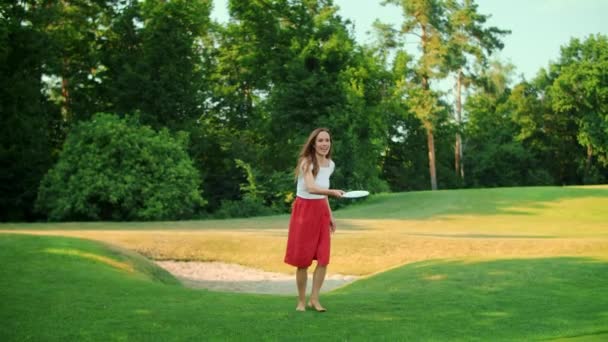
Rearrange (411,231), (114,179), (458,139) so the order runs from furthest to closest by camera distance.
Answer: (458,139), (114,179), (411,231)

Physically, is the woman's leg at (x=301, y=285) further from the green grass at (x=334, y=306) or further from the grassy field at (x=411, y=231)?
the grassy field at (x=411, y=231)

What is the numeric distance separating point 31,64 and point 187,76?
8575 mm

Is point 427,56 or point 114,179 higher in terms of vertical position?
point 427,56

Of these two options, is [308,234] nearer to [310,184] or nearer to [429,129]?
[310,184]

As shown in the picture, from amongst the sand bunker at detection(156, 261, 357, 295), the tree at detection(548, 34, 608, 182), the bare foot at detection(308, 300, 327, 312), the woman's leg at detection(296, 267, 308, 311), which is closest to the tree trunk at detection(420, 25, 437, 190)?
the tree at detection(548, 34, 608, 182)

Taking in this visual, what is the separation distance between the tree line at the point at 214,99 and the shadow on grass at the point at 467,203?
3.34 m

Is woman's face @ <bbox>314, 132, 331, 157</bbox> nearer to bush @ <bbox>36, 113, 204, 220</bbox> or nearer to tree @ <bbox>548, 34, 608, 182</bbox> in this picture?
bush @ <bbox>36, 113, 204, 220</bbox>

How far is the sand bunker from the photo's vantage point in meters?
15.1

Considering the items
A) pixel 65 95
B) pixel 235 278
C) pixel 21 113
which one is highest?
pixel 65 95

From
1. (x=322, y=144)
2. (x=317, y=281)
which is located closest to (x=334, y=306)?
(x=317, y=281)

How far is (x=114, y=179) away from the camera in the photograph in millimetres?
31750

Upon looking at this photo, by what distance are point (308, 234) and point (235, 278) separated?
873cm

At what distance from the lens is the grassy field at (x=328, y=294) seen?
24.0 feet

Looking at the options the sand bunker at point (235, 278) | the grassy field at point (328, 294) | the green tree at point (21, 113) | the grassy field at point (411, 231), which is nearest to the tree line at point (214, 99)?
the green tree at point (21, 113)
